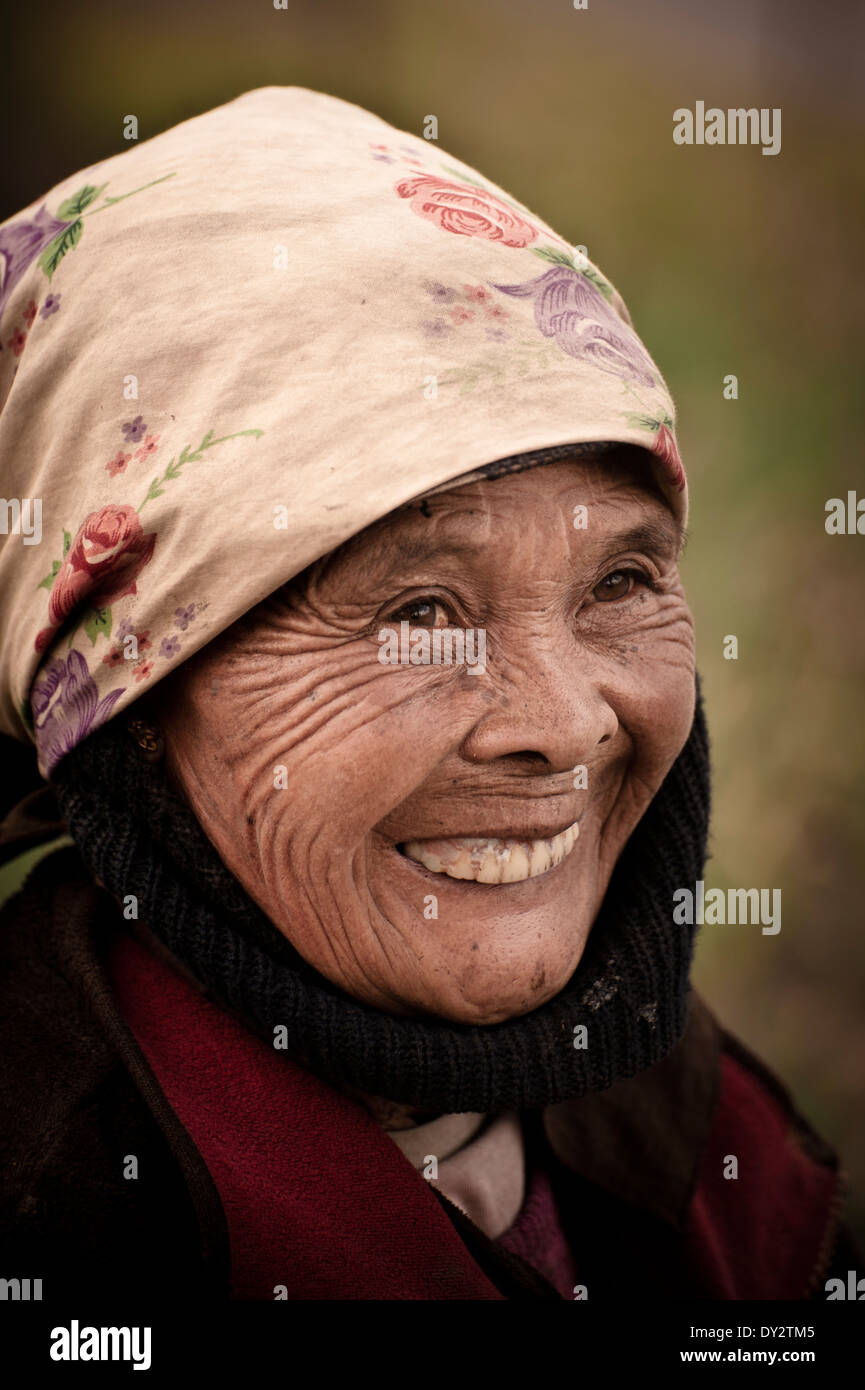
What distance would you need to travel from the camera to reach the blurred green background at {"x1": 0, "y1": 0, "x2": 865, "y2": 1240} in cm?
388

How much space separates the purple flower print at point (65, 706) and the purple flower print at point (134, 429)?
30 centimetres

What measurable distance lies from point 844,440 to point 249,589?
3.63 m

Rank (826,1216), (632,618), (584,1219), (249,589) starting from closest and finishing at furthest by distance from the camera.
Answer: (249,589)
(632,618)
(584,1219)
(826,1216)

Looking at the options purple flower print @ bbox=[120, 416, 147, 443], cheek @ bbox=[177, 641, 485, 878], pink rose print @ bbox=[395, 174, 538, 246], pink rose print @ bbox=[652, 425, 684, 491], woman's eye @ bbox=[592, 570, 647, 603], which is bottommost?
cheek @ bbox=[177, 641, 485, 878]

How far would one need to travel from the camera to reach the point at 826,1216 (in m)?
2.18

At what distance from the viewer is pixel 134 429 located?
57.4 inches

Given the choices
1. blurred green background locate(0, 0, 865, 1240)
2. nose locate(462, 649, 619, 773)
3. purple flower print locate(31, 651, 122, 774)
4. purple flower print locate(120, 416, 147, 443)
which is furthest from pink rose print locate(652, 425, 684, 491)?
blurred green background locate(0, 0, 865, 1240)

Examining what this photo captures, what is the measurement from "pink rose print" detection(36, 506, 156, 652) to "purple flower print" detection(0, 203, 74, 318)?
41cm

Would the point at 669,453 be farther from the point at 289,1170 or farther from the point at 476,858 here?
the point at 289,1170

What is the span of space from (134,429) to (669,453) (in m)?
0.71

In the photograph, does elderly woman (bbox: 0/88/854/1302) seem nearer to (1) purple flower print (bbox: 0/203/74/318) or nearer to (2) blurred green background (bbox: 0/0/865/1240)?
(1) purple flower print (bbox: 0/203/74/318)

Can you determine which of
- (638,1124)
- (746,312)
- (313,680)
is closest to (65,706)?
(313,680)
